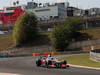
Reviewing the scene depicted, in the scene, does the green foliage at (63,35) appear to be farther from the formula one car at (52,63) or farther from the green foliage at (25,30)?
the formula one car at (52,63)

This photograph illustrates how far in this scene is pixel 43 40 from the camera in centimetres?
9894

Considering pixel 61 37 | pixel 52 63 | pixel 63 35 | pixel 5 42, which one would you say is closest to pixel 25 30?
pixel 5 42

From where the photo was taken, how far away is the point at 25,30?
9712 cm

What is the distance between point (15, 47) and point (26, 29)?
21.0 feet

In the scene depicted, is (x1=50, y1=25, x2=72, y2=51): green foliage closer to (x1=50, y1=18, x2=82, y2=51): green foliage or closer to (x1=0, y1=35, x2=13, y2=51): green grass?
(x1=50, y1=18, x2=82, y2=51): green foliage

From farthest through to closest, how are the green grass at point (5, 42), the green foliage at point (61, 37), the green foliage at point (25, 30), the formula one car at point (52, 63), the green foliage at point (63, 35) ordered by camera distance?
the green grass at point (5, 42), the green foliage at point (25, 30), the green foliage at point (63, 35), the green foliage at point (61, 37), the formula one car at point (52, 63)

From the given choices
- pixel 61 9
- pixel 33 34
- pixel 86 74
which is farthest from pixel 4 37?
pixel 86 74

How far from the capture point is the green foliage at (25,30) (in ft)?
318

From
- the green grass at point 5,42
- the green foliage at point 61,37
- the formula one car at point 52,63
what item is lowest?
the green grass at point 5,42

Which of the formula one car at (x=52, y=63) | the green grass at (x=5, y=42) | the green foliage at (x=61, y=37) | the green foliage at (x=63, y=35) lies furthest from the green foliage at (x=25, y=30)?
the formula one car at (x=52, y=63)

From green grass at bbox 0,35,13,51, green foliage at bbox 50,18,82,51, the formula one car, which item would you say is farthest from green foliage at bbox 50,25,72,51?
the formula one car

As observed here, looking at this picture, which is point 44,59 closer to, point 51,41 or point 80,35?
point 51,41

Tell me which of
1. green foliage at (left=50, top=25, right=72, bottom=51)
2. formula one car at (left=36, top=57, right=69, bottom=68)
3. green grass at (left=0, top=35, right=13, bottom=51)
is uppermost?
formula one car at (left=36, top=57, right=69, bottom=68)

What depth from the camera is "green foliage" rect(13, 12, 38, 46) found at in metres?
96.9
